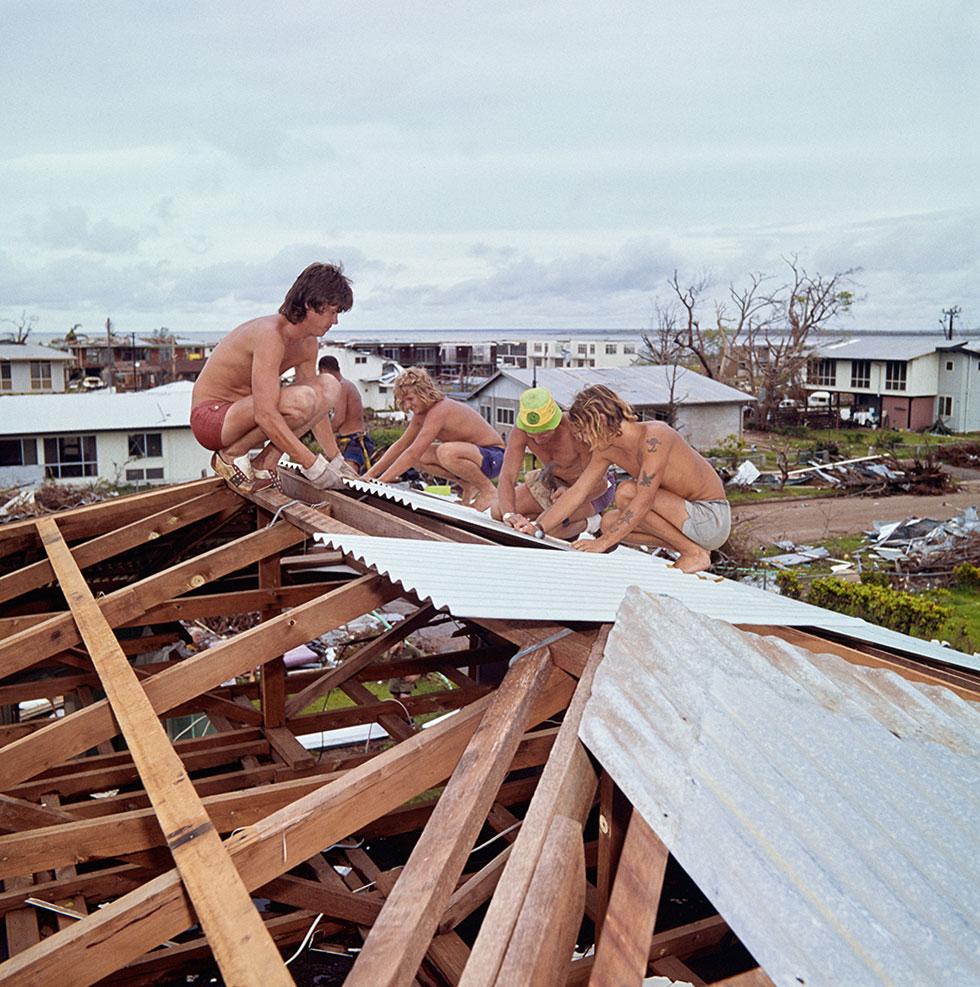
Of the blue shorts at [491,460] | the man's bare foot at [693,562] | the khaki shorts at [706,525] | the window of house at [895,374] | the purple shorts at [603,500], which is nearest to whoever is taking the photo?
the man's bare foot at [693,562]

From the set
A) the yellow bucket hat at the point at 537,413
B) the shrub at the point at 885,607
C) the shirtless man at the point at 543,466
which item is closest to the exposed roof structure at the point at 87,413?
the shrub at the point at 885,607

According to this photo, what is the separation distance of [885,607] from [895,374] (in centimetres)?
3693

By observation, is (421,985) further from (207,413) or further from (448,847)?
(207,413)

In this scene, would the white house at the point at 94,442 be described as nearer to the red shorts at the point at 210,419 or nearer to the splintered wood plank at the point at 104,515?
the splintered wood plank at the point at 104,515

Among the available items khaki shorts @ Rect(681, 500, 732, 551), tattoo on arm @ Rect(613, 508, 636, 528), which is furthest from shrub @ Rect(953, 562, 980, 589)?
tattoo on arm @ Rect(613, 508, 636, 528)

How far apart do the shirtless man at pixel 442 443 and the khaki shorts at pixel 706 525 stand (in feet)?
8.81

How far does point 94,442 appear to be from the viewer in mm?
30281

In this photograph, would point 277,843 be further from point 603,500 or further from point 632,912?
point 603,500

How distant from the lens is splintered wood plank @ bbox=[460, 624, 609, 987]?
1710mm

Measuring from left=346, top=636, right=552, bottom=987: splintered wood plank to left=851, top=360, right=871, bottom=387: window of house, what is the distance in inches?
2018

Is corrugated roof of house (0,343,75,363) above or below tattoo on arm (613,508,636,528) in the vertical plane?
above

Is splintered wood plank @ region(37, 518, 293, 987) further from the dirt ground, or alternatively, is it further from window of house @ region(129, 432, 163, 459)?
window of house @ region(129, 432, 163, 459)

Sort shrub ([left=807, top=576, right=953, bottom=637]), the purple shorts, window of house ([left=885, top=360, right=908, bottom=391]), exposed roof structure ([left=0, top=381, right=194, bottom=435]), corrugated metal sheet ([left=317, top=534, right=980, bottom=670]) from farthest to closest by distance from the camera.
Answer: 1. window of house ([left=885, top=360, right=908, bottom=391])
2. exposed roof structure ([left=0, top=381, right=194, bottom=435])
3. shrub ([left=807, top=576, right=953, bottom=637])
4. the purple shorts
5. corrugated metal sheet ([left=317, top=534, right=980, bottom=670])

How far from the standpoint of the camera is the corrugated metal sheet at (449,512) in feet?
17.9
